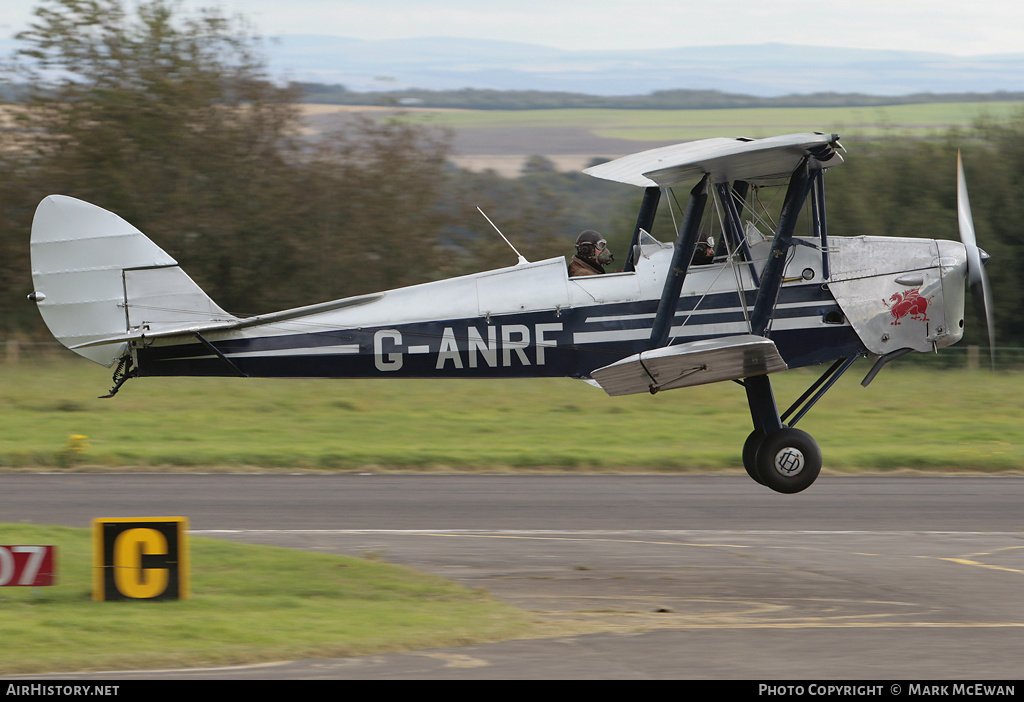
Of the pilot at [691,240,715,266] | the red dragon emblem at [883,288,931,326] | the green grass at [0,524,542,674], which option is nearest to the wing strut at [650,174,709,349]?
the pilot at [691,240,715,266]

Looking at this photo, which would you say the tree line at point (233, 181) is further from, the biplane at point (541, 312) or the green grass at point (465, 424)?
the biplane at point (541, 312)

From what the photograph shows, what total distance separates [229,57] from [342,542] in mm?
19227

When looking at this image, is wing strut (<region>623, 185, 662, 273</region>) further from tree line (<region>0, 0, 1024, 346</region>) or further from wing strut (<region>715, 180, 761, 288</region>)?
tree line (<region>0, 0, 1024, 346</region>)

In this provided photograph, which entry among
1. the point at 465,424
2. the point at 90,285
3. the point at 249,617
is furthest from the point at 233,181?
the point at 249,617

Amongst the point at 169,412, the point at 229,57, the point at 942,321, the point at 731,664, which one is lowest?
the point at 169,412

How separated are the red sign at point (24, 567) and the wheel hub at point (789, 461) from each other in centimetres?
641

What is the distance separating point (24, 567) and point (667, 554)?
5804mm

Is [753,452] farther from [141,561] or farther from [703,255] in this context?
[141,561]

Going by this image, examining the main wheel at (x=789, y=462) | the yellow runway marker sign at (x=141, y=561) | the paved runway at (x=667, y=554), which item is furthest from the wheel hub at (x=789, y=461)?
the yellow runway marker sign at (x=141, y=561)

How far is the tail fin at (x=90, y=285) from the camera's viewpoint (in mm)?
10820

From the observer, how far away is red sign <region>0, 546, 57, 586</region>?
27.2 ft
